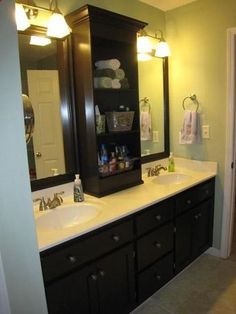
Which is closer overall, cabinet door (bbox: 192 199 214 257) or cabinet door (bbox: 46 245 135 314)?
cabinet door (bbox: 46 245 135 314)

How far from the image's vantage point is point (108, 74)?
6.28 ft

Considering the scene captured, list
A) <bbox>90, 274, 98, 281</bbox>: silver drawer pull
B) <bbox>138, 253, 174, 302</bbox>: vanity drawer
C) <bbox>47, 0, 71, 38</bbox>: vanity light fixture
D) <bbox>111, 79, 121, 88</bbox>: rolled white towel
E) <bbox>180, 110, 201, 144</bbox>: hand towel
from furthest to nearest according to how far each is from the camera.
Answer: <bbox>180, 110, 201, 144</bbox>: hand towel, <bbox>111, 79, 121, 88</bbox>: rolled white towel, <bbox>138, 253, 174, 302</bbox>: vanity drawer, <bbox>47, 0, 71, 38</bbox>: vanity light fixture, <bbox>90, 274, 98, 281</bbox>: silver drawer pull

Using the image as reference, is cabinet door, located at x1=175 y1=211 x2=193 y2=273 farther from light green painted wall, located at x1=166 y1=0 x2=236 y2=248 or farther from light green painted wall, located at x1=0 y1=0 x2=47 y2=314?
light green painted wall, located at x1=0 y1=0 x2=47 y2=314

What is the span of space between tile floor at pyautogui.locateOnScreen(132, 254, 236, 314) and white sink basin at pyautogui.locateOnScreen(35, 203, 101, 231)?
827 millimetres

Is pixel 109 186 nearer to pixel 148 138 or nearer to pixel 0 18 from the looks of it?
pixel 148 138

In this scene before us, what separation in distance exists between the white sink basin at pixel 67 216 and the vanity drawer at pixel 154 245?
0.39m

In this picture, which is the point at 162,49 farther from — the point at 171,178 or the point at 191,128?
the point at 171,178

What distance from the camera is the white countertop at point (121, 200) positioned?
51.4 inches

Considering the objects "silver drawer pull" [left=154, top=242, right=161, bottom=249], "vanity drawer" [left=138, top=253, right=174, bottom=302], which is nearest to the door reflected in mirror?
"silver drawer pull" [left=154, top=242, right=161, bottom=249]

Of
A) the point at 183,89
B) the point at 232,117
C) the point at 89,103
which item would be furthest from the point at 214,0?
the point at 89,103

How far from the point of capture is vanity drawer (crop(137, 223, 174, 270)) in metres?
1.72

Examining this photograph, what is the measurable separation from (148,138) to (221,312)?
1.57 m

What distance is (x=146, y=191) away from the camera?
1.94 meters

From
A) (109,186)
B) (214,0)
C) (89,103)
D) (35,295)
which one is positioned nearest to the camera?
(35,295)
